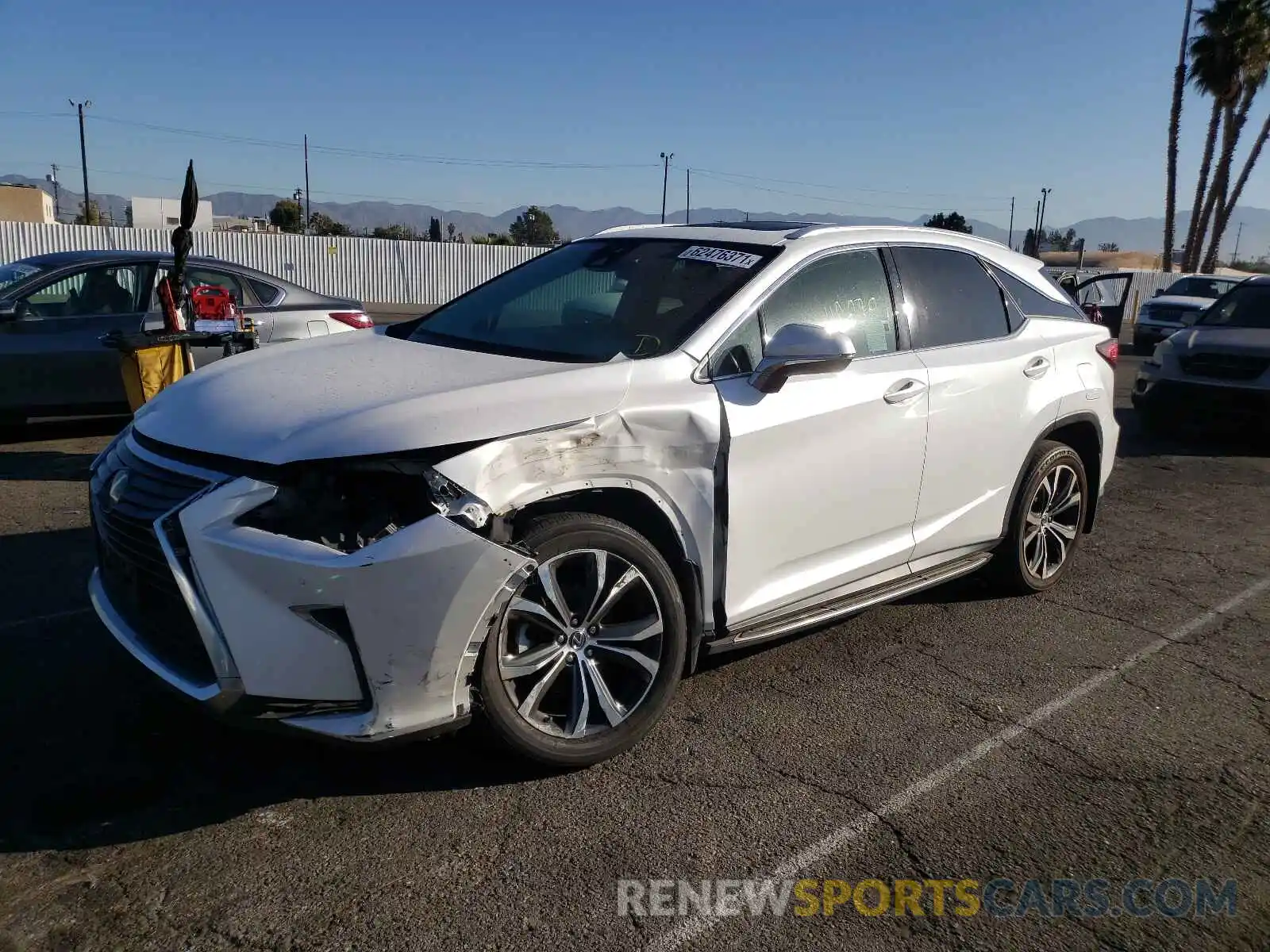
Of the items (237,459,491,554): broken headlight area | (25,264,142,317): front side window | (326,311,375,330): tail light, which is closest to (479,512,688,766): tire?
(237,459,491,554): broken headlight area

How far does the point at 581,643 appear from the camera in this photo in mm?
3350

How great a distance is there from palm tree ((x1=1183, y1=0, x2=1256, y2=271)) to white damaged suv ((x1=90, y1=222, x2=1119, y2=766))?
4161 centimetres

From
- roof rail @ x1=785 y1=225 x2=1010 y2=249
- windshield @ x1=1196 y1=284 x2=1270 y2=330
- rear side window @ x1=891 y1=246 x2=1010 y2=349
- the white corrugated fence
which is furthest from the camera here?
the white corrugated fence

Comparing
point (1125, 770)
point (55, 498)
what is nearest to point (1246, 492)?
point (1125, 770)

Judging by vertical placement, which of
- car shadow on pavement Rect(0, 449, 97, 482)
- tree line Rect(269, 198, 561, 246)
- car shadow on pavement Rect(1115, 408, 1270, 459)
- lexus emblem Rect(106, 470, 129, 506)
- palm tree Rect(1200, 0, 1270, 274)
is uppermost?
palm tree Rect(1200, 0, 1270, 274)

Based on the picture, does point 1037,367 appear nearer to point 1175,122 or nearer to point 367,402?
Result: point 367,402

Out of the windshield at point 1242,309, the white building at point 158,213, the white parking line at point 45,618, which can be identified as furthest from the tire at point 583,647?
the white building at point 158,213

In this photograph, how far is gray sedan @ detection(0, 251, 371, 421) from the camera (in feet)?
26.1

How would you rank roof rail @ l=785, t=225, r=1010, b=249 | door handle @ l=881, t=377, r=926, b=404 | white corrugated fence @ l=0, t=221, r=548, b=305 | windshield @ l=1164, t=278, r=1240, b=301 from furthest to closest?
white corrugated fence @ l=0, t=221, r=548, b=305, windshield @ l=1164, t=278, r=1240, b=301, roof rail @ l=785, t=225, r=1010, b=249, door handle @ l=881, t=377, r=926, b=404

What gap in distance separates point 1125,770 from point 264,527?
299cm

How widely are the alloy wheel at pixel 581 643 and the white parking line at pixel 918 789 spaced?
76 cm

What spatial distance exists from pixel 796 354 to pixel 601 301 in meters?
0.99

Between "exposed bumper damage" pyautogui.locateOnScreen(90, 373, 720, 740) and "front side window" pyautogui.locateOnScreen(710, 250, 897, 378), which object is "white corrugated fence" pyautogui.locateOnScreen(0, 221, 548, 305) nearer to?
"front side window" pyautogui.locateOnScreen(710, 250, 897, 378)

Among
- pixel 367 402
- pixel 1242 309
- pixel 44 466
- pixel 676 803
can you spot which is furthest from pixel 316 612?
pixel 1242 309
